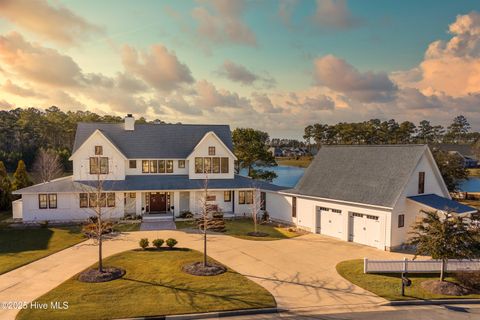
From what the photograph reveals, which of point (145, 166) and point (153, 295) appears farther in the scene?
point (145, 166)

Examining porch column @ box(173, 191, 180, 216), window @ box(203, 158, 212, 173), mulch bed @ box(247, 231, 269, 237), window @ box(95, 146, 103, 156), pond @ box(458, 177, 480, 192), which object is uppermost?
window @ box(95, 146, 103, 156)

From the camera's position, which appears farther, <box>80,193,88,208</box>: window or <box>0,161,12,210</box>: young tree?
<box>0,161,12,210</box>: young tree

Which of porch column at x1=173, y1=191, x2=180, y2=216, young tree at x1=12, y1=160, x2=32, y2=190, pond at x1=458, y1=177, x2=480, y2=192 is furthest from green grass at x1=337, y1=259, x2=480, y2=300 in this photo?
pond at x1=458, y1=177, x2=480, y2=192

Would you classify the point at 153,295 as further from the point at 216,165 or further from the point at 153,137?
the point at 153,137

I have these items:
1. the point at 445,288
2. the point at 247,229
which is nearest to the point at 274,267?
the point at 445,288

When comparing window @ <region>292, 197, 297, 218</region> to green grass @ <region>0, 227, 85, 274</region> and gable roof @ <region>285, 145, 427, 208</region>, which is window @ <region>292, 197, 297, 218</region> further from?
green grass @ <region>0, 227, 85, 274</region>

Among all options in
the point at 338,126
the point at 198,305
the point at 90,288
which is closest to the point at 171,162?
the point at 90,288
